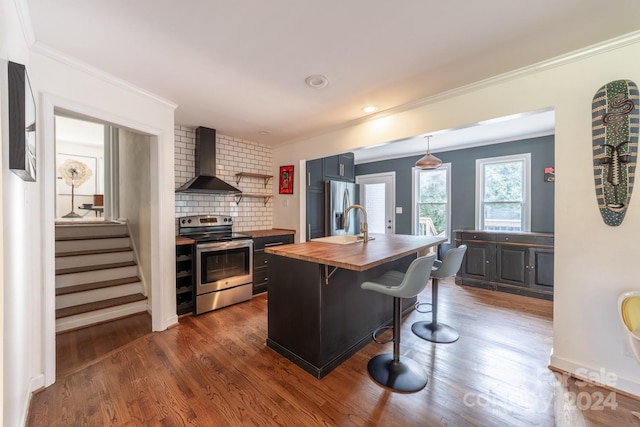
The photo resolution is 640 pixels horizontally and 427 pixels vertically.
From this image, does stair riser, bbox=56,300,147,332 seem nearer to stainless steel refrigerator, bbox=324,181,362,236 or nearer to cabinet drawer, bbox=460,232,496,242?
stainless steel refrigerator, bbox=324,181,362,236

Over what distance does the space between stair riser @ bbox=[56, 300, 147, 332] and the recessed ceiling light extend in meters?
3.28

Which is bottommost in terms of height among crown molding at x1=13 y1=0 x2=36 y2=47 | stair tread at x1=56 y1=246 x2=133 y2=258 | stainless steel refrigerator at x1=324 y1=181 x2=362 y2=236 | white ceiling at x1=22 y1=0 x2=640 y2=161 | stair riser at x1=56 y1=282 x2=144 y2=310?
stair riser at x1=56 y1=282 x2=144 y2=310

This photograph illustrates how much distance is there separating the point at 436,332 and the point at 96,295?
3879 mm

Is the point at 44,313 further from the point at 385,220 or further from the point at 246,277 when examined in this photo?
the point at 385,220

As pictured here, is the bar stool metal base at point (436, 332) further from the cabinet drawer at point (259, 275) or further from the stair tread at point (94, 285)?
the stair tread at point (94, 285)

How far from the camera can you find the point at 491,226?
14.8ft

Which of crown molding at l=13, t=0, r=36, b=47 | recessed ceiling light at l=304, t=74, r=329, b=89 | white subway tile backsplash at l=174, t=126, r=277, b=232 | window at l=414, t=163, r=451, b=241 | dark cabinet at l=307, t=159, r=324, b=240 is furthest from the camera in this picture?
window at l=414, t=163, r=451, b=241

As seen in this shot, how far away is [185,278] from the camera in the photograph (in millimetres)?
3127

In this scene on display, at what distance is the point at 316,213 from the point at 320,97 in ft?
7.09

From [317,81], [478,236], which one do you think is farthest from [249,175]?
[478,236]

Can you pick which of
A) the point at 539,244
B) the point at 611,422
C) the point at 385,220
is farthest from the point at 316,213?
the point at 611,422

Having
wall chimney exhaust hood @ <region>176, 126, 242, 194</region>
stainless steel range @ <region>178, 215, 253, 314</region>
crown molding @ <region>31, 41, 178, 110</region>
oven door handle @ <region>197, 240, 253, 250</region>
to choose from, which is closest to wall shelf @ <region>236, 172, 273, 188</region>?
wall chimney exhaust hood @ <region>176, 126, 242, 194</region>

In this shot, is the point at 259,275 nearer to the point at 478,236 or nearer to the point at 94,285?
the point at 94,285

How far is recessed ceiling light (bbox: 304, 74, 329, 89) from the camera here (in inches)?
89.3
